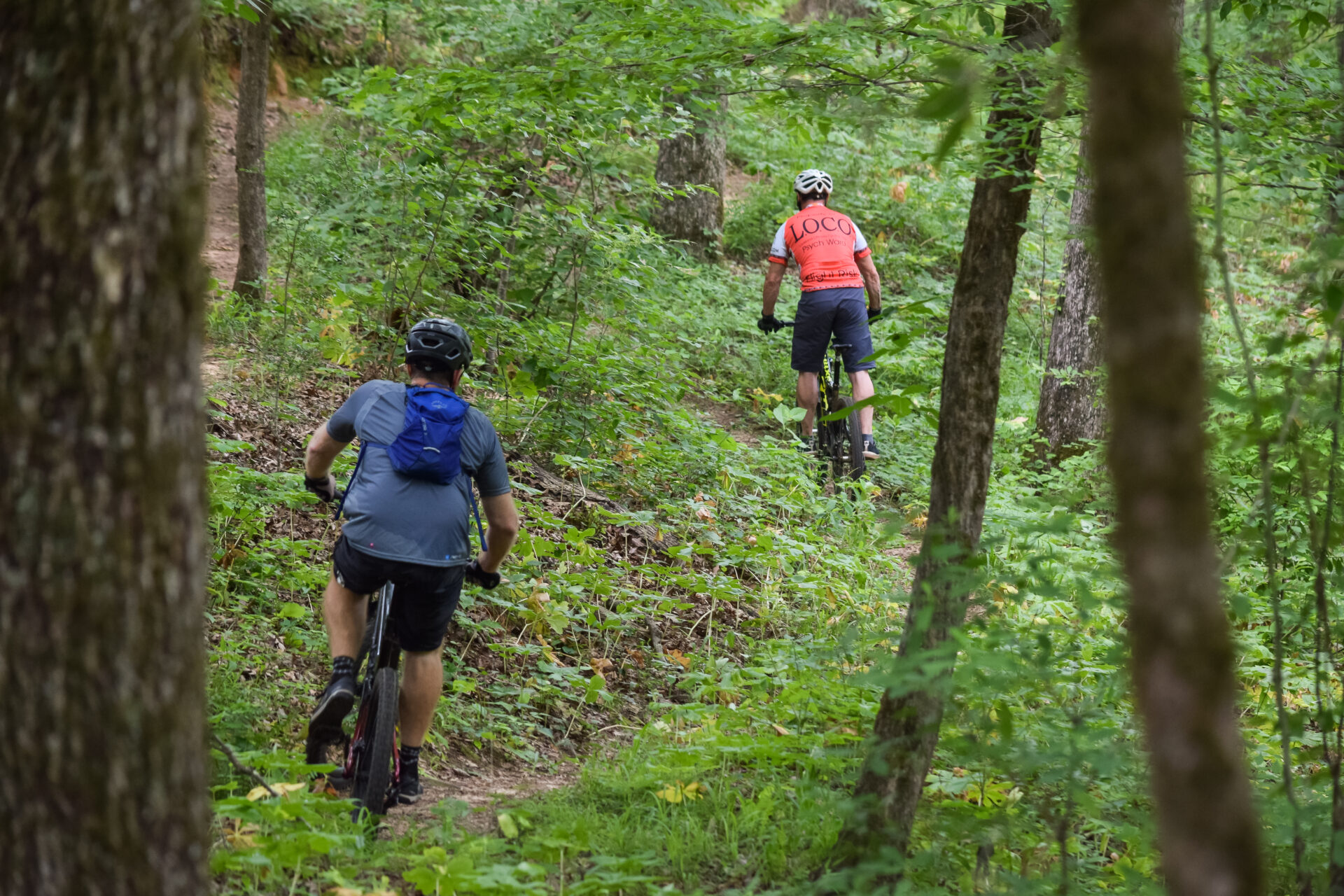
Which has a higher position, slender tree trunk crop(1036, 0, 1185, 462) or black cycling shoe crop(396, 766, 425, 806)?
slender tree trunk crop(1036, 0, 1185, 462)

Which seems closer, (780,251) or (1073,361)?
Answer: (780,251)

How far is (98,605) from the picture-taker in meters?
1.71

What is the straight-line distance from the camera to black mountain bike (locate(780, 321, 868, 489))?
8.90m

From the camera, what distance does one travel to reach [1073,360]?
1060 centimetres

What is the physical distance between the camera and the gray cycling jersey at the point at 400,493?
4035 millimetres

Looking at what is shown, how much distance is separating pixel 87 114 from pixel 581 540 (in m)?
4.83

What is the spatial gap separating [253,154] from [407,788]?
6755 mm

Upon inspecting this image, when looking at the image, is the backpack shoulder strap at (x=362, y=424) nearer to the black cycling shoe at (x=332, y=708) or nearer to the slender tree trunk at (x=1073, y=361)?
the black cycling shoe at (x=332, y=708)

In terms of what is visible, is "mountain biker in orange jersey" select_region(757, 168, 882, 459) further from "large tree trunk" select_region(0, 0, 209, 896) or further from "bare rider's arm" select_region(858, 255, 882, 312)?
"large tree trunk" select_region(0, 0, 209, 896)

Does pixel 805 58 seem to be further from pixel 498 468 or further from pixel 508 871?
pixel 508 871

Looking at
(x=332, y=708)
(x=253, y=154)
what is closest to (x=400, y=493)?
(x=332, y=708)

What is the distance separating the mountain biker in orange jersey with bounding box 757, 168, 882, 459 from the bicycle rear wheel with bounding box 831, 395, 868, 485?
72 mm

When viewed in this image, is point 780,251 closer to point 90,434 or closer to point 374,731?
point 374,731

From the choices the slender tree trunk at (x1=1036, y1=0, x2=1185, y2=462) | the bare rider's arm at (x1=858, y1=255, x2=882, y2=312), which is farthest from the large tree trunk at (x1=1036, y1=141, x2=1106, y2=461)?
the bare rider's arm at (x1=858, y1=255, x2=882, y2=312)
